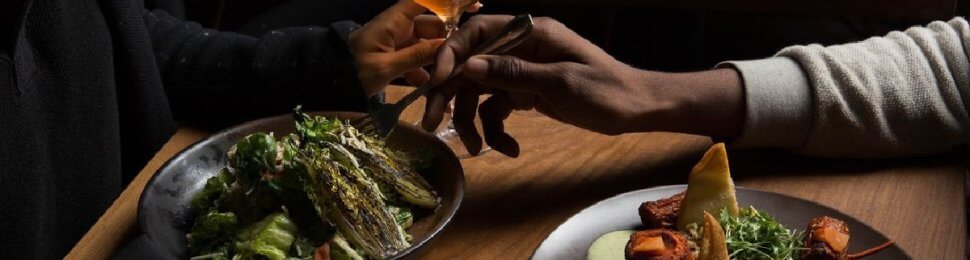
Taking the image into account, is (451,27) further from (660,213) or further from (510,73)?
(660,213)

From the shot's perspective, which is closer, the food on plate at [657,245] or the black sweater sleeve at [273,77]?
the food on plate at [657,245]

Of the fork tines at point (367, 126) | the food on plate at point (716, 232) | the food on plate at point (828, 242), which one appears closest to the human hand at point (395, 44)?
the fork tines at point (367, 126)

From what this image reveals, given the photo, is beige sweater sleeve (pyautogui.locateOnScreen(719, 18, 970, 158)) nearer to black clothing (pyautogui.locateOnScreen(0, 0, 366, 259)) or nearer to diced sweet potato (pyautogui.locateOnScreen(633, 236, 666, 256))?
diced sweet potato (pyautogui.locateOnScreen(633, 236, 666, 256))

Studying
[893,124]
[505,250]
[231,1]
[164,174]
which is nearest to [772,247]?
[505,250]

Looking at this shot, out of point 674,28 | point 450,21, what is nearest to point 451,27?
point 450,21

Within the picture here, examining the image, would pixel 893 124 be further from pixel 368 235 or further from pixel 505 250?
pixel 368 235

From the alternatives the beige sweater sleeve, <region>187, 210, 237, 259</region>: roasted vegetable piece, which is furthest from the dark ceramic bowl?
the beige sweater sleeve

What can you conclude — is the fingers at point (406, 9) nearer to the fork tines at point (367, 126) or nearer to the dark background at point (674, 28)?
the fork tines at point (367, 126)
